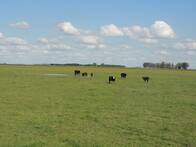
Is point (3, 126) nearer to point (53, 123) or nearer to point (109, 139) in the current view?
point (53, 123)

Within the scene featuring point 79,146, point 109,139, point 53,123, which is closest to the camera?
point 79,146

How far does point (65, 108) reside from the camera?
17094 mm

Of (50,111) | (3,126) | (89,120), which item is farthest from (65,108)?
(3,126)

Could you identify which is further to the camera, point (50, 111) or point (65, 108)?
point (65, 108)

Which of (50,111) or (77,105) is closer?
(50,111)

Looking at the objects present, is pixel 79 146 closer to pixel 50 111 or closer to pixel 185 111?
pixel 50 111

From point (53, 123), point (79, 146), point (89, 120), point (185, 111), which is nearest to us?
point (79, 146)

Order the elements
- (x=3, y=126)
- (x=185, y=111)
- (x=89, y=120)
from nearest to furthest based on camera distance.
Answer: (x=3, y=126), (x=89, y=120), (x=185, y=111)

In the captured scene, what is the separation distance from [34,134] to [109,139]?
7.39 feet

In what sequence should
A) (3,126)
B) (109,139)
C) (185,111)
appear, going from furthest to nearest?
(185,111), (3,126), (109,139)

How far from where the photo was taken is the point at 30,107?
1708 cm

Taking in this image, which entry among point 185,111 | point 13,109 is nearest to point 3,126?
point 13,109

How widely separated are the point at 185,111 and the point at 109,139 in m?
7.28

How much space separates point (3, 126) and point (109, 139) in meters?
3.64
